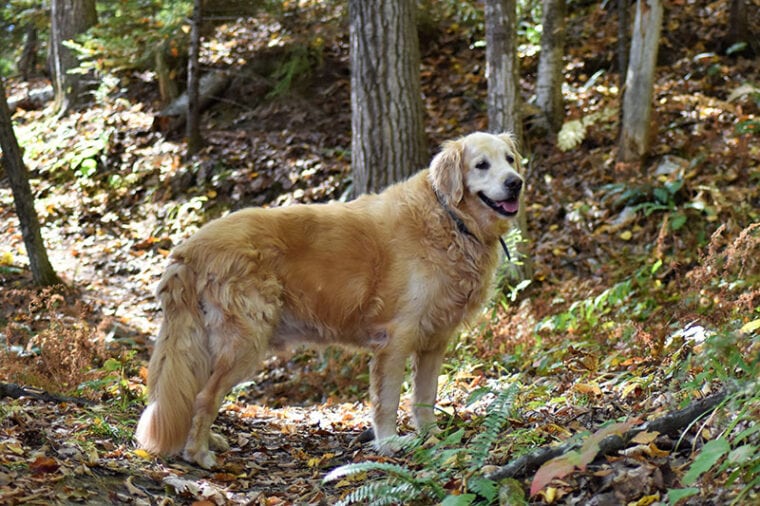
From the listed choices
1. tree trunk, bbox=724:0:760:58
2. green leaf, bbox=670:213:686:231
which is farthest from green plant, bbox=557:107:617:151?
tree trunk, bbox=724:0:760:58

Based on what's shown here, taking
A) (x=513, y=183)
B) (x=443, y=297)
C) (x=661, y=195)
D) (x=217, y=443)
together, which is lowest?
(x=217, y=443)

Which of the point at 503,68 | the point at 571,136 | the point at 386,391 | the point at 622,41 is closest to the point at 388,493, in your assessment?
the point at 386,391

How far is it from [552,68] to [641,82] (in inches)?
65.1

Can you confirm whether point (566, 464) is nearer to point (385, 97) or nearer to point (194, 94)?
point (385, 97)

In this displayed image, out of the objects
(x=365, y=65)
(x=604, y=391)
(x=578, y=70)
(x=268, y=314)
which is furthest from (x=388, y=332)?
(x=578, y=70)

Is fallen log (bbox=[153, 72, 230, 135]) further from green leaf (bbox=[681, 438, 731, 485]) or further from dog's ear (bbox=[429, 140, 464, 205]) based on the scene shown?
green leaf (bbox=[681, 438, 731, 485])

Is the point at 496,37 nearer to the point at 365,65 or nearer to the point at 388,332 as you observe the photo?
the point at 365,65

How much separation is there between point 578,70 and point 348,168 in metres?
4.07

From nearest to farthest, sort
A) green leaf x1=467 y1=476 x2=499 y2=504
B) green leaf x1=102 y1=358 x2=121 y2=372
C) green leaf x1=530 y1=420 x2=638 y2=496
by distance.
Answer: green leaf x1=530 y1=420 x2=638 y2=496, green leaf x1=467 y1=476 x2=499 y2=504, green leaf x1=102 y1=358 x2=121 y2=372

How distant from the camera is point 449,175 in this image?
5.47 metres

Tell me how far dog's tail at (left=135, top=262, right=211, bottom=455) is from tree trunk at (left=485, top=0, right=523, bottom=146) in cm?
493

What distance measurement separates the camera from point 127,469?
13.8 feet

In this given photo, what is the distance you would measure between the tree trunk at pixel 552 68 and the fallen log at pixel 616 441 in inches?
306

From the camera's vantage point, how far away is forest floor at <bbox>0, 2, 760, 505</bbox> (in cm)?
397
